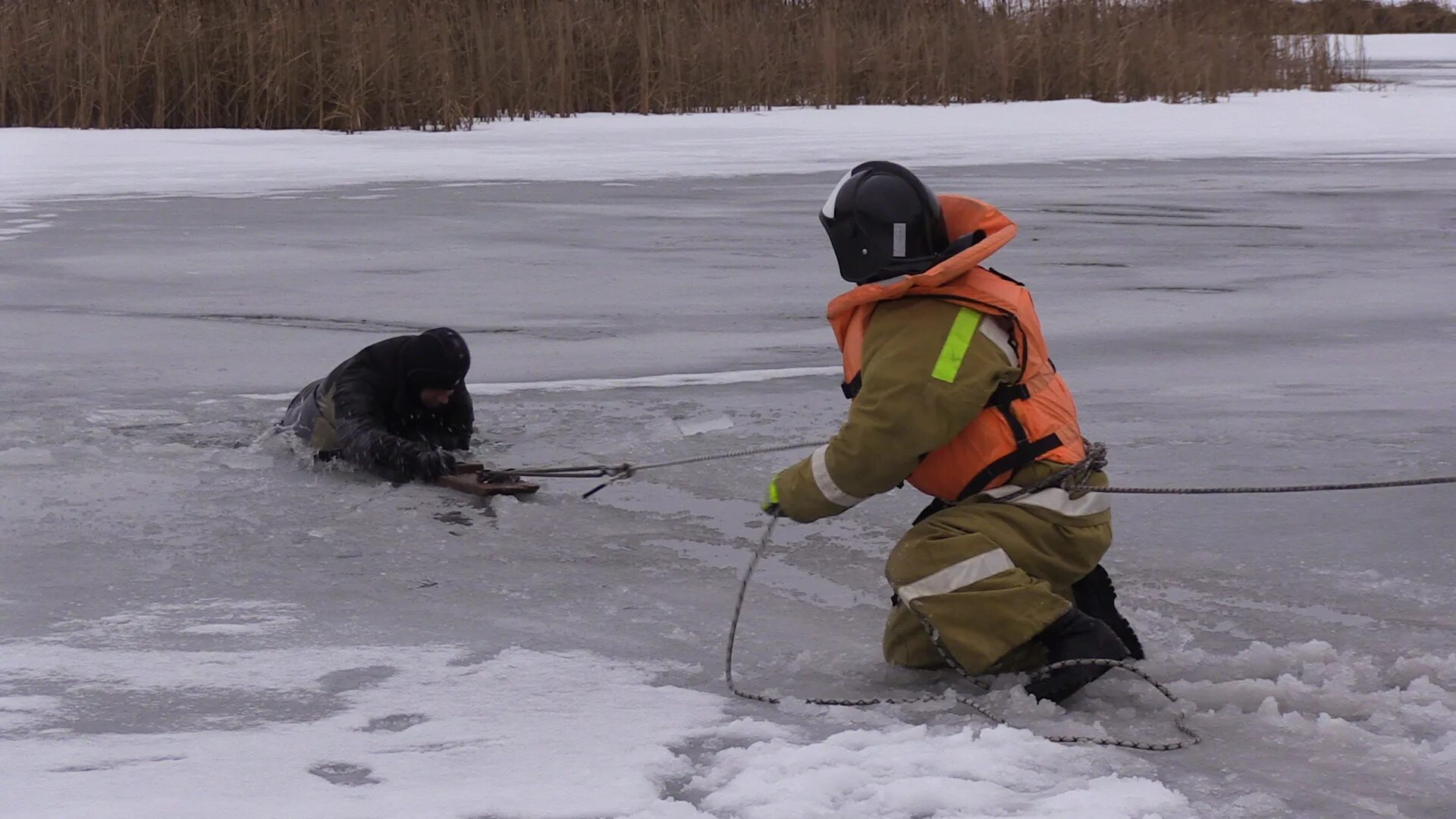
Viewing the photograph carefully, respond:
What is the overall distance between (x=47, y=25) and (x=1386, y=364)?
11.3 metres

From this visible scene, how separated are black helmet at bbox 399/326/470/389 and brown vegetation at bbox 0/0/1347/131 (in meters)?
9.98

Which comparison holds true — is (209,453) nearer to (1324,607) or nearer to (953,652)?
(953,652)

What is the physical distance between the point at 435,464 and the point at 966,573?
193 cm

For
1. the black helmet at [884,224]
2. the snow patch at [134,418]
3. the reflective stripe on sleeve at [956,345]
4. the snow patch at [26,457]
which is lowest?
the snow patch at [26,457]

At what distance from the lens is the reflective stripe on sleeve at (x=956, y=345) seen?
2971 millimetres

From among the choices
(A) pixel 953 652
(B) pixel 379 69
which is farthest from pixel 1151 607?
(B) pixel 379 69

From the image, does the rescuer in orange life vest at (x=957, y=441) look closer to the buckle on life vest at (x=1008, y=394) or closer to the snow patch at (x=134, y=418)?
the buckle on life vest at (x=1008, y=394)

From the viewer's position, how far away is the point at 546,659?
329 centimetres

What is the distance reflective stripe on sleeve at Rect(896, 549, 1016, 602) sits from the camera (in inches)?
121

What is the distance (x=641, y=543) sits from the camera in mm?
4152

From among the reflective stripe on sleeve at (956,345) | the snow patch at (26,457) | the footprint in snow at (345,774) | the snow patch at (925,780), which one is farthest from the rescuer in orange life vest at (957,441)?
the snow patch at (26,457)

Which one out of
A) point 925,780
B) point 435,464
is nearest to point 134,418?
point 435,464

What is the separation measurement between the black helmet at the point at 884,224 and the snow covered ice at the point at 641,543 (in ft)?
2.49

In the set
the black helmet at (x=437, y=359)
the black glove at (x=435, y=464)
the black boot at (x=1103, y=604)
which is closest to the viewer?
the black boot at (x=1103, y=604)
